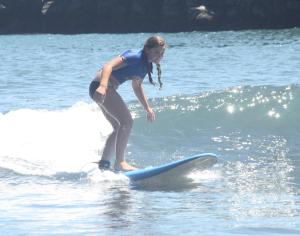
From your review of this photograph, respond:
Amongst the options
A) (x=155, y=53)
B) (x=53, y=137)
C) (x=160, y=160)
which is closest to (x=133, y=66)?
(x=155, y=53)

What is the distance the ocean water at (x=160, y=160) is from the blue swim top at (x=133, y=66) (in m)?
0.98

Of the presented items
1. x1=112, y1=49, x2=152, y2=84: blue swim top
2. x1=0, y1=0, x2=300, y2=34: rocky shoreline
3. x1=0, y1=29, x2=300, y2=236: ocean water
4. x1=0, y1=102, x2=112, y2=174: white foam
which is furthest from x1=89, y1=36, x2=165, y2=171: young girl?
x1=0, y1=0, x2=300, y2=34: rocky shoreline

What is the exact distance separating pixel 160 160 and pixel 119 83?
1.99 metres

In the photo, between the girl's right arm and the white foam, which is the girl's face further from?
the white foam

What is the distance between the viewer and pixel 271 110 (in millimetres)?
13391

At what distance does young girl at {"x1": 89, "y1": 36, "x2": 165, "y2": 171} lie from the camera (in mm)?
8375

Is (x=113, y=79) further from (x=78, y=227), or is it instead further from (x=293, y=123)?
(x=293, y=123)

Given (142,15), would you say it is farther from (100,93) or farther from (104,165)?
(100,93)

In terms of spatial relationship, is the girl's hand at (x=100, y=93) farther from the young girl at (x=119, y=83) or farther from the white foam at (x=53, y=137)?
the white foam at (x=53, y=137)

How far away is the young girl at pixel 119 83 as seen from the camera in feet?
27.5

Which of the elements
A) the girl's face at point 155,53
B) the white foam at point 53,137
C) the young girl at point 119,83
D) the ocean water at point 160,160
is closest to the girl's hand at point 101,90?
the young girl at point 119,83

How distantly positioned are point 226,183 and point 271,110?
195 inches

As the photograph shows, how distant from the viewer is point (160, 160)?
10.4 metres

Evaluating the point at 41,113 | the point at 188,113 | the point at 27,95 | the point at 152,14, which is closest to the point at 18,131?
the point at 41,113
